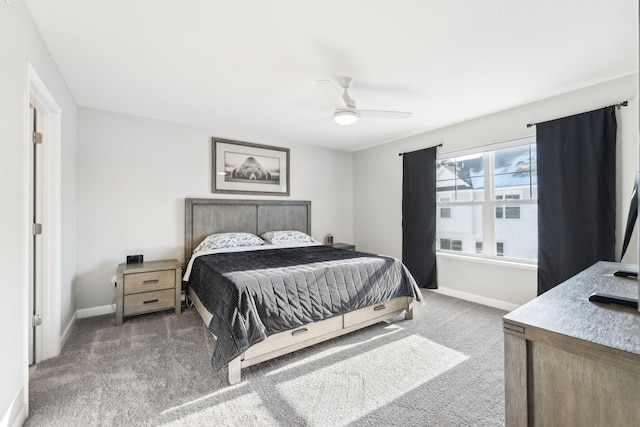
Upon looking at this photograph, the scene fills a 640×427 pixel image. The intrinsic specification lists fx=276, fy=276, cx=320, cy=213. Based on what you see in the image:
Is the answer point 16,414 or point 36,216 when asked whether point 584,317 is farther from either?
point 36,216

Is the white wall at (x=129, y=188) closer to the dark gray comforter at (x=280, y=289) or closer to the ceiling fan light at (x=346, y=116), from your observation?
the dark gray comforter at (x=280, y=289)

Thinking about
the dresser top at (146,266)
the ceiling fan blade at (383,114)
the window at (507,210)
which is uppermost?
the ceiling fan blade at (383,114)

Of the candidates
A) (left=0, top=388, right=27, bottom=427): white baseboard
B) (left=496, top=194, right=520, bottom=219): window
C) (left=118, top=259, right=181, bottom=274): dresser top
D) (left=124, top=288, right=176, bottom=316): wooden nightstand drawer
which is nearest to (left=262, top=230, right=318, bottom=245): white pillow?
(left=118, top=259, right=181, bottom=274): dresser top

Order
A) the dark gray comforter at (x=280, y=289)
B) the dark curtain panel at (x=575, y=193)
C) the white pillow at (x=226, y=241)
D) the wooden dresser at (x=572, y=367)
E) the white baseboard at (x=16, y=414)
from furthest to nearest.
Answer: the white pillow at (x=226, y=241)
the dark curtain panel at (x=575, y=193)
the dark gray comforter at (x=280, y=289)
the white baseboard at (x=16, y=414)
the wooden dresser at (x=572, y=367)

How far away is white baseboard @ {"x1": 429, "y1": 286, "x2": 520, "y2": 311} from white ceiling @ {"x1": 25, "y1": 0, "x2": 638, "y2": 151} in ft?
7.50

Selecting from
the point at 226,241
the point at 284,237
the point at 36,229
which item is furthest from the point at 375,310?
Result: the point at 36,229

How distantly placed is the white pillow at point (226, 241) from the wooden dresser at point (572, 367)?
3.23 meters

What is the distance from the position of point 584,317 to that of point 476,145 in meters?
3.13

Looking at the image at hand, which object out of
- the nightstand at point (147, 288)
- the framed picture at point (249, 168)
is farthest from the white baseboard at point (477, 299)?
the nightstand at point (147, 288)

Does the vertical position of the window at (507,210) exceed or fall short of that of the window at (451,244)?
it exceeds it

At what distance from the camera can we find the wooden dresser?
0.68m

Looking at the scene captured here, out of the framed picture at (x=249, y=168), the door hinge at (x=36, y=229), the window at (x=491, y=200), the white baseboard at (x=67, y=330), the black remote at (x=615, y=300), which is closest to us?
the black remote at (x=615, y=300)

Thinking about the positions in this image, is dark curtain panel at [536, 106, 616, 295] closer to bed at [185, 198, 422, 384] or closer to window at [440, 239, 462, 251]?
window at [440, 239, 462, 251]

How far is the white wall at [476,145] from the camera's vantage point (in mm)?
2467
